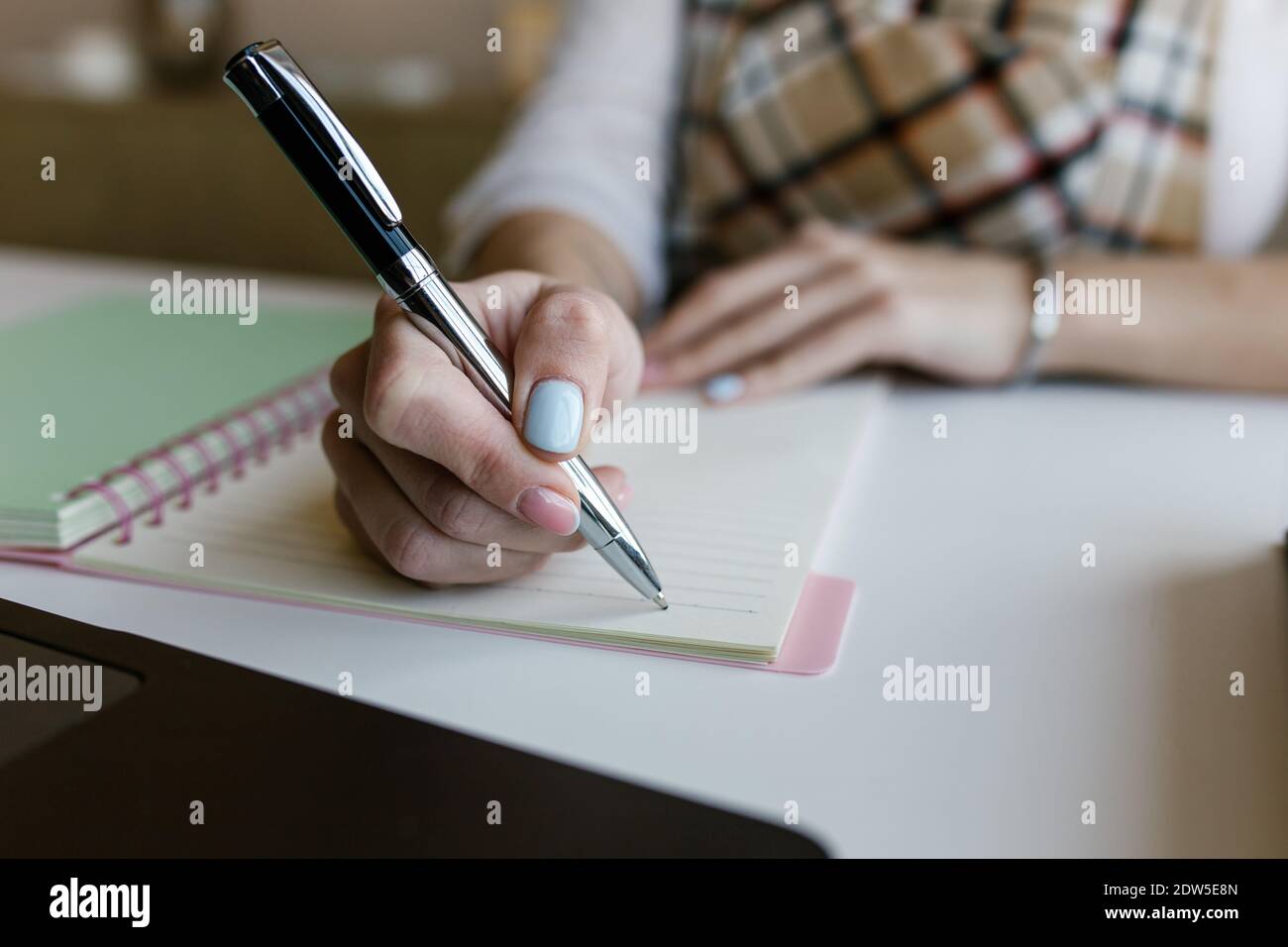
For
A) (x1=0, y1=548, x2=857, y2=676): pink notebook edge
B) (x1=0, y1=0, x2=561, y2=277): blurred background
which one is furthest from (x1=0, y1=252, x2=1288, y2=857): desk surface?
(x1=0, y1=0, x2=561, y2=277): blurred background

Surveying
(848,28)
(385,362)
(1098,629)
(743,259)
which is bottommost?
(1098,629)

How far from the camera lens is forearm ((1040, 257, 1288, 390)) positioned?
70cm

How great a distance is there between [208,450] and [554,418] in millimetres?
227

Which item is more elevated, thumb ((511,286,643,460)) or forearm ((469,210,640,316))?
forearm ((469,210,640,316))

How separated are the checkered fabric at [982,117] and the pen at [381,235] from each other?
0.49m

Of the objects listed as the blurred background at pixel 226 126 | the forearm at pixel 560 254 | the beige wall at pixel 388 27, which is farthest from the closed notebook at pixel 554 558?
the beige wall at pixel 388 27

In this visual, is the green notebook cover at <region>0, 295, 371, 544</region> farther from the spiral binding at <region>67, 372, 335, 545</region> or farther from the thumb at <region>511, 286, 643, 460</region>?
the thumb at <region>511, 286, 643, 460</region>

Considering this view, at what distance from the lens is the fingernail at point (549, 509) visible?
1.32ft

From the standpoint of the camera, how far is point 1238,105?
2.69 ft

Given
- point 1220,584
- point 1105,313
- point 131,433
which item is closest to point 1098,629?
point 1220,584

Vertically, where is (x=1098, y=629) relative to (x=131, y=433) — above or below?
below

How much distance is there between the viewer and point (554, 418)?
402 millimetres

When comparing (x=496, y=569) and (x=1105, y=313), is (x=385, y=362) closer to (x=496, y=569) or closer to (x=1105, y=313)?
(x=496, y=569)

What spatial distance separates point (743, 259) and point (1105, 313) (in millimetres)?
306
